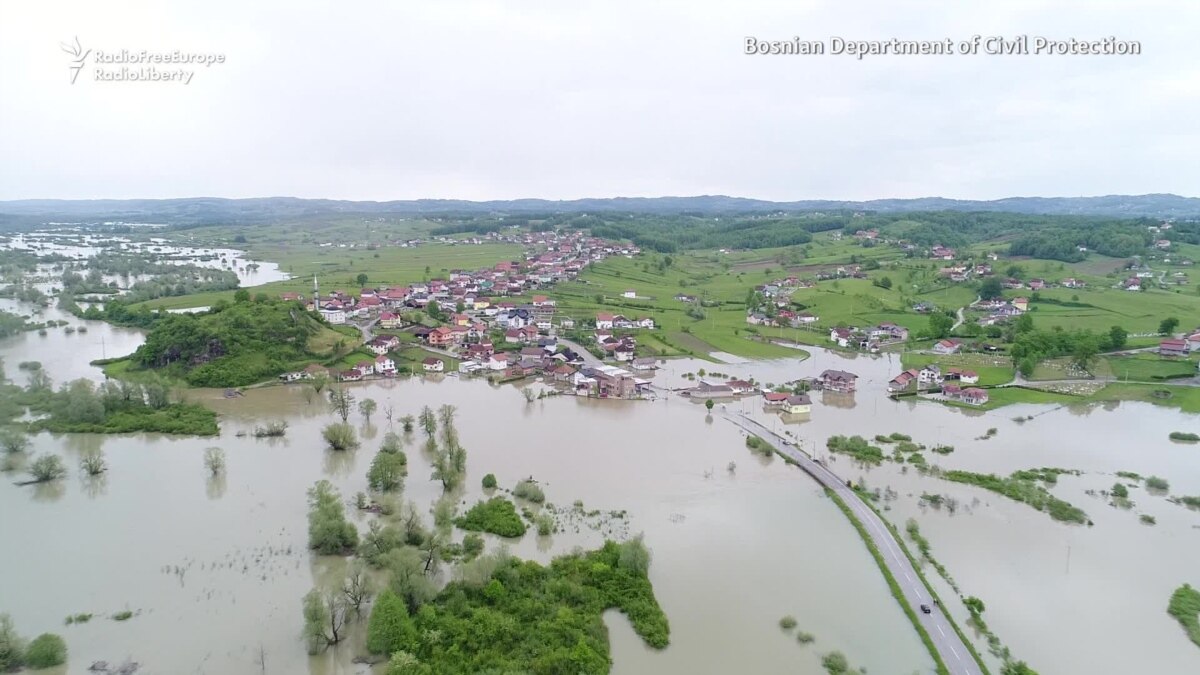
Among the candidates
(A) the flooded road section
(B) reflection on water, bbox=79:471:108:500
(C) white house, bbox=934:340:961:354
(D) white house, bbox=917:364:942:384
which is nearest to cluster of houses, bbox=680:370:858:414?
(D) white house, bbox=917:364:942:384

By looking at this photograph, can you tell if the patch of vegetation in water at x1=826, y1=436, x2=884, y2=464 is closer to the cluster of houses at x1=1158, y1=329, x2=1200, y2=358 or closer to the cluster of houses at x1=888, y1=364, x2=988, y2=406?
the cluster of houses at x1=888, y1=364, x2=988, y2=406

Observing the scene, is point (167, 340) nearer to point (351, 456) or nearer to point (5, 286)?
point (351, 456)

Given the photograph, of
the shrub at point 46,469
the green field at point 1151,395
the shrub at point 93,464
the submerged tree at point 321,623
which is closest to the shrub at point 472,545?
the submerged tree at point 321,623

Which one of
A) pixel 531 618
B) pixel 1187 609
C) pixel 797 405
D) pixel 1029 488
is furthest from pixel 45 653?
pixel 797 405

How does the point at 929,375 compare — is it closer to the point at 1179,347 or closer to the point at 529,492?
the point at 1179,347

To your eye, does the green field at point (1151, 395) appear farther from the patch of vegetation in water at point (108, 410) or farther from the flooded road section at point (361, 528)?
the patch of vegetation in water at point (108, 410)

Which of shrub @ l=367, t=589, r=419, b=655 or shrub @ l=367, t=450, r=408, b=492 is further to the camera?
shrub @ l=367, t=450, r=408, b=492

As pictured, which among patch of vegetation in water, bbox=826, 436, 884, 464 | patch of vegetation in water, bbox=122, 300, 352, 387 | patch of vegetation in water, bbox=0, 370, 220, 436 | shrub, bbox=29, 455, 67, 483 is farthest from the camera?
patch of vegetation in water, bbox=122, 300, 352, 387
